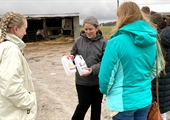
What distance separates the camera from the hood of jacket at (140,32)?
1.76 meters

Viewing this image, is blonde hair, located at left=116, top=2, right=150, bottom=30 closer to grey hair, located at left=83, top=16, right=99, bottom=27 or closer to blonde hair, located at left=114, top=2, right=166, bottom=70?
blonde hair, located at left=114, top=2, right=166, bottom=70

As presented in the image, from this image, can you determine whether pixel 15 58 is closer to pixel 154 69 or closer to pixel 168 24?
pixel 154 69

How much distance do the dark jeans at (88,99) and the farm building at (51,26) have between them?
15.5 m

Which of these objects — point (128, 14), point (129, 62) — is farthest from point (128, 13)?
point (129, 62)

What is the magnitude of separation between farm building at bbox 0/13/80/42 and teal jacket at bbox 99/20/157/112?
54.6 feet

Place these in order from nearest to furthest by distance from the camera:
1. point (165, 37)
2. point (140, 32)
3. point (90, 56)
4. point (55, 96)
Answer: point (140, 32) → point (165, 37) → point (90, 56) → point (55, 96)

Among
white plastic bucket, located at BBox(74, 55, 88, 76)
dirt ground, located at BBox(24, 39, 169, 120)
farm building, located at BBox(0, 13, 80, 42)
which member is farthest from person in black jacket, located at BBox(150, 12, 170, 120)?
farm building, located at BBox(0, 13, 80, 42)

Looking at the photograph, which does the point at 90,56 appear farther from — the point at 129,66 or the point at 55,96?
the point at 55,96

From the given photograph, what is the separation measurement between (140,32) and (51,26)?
19.1 metres

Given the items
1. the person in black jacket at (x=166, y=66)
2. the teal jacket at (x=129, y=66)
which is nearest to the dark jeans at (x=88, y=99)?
the person in black jacket at (x=166, y=66)

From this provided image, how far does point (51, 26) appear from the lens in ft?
66.5

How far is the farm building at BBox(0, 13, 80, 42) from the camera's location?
1840cm

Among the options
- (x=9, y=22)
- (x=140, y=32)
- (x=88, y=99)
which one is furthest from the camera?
(x=88, y=99)

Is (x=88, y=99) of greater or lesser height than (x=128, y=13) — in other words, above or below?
below
